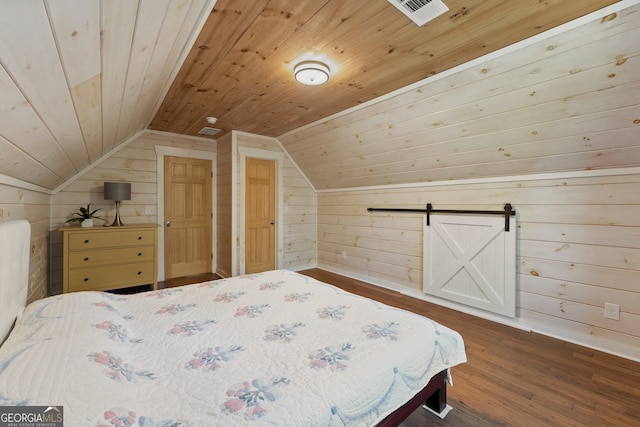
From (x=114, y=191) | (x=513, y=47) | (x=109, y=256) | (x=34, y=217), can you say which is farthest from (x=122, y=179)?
(x=513, y=47)

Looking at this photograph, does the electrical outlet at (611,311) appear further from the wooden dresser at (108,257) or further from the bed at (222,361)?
the wooden dresser at (108,257)

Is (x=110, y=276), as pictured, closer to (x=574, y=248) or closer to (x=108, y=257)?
(x=108, y=257)

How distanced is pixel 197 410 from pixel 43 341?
672 millimetres

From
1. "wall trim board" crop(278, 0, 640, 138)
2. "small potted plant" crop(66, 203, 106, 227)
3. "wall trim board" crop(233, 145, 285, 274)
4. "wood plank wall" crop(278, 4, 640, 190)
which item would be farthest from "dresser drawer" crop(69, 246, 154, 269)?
"wall trim board" crop(278, 0, 640, 138)

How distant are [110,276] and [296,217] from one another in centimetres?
268

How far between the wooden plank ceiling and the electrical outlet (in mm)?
2131

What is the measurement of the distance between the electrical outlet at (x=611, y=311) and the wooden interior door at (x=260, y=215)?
12.7 feet

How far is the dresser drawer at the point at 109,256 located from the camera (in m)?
3.05

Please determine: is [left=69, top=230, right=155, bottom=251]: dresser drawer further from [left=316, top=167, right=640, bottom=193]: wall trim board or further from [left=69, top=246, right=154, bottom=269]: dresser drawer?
[left=316, top=167, right=640, bottom=193]: wall trim board

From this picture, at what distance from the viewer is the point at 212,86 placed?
8.53ft

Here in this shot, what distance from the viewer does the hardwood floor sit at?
1573 millimetres

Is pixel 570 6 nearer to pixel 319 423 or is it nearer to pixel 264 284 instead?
pixel 319 423

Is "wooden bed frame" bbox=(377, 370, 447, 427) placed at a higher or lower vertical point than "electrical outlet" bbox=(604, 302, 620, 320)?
lower

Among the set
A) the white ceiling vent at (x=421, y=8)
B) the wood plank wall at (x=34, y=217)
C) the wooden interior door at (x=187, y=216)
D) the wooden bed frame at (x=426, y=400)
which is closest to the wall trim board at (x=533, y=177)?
the white ceiling vent at (x=421, y=8)
